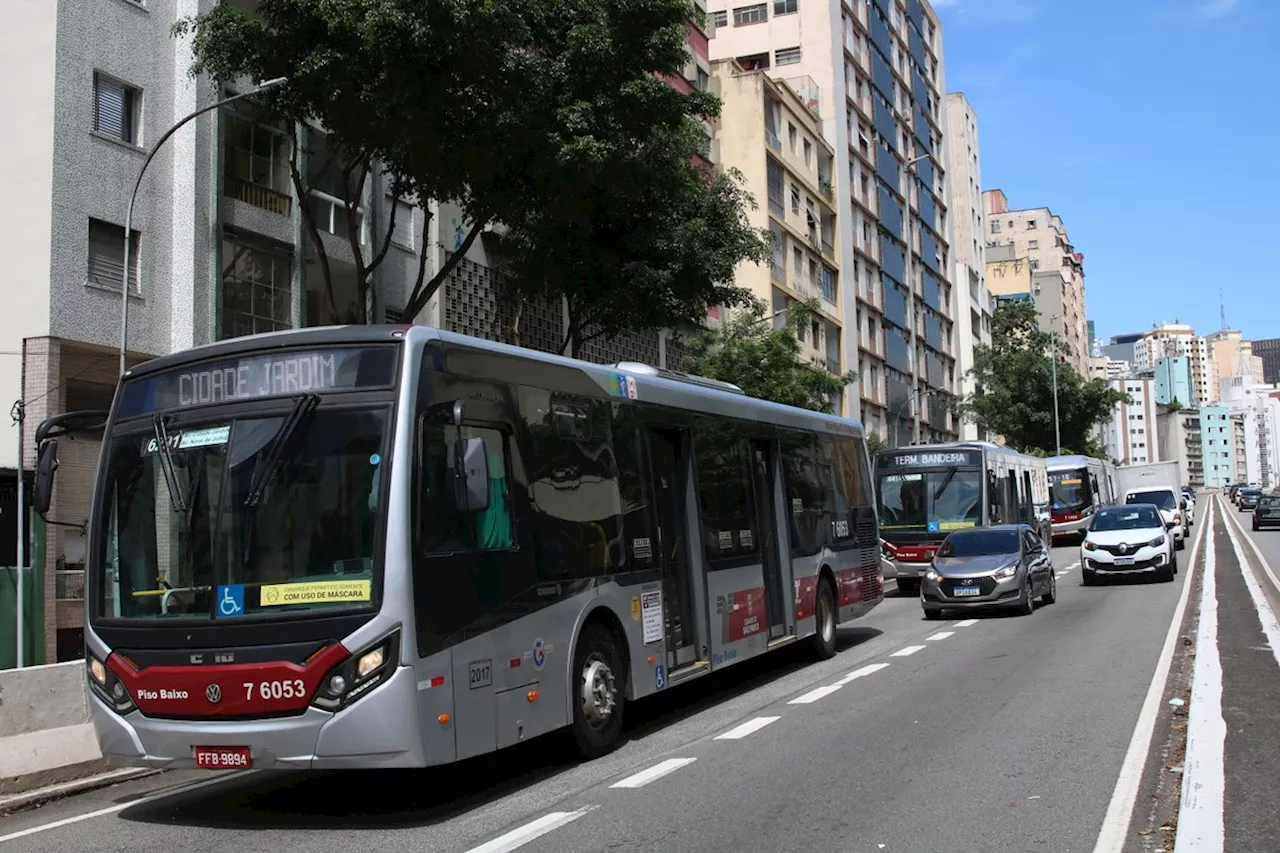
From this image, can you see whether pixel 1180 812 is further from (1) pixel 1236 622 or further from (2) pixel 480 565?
(1) pixel 1236 622

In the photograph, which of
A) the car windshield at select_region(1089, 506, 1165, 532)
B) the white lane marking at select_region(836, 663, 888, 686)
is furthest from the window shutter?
the car windshield at select_region(1089, 506, 1165, 532)

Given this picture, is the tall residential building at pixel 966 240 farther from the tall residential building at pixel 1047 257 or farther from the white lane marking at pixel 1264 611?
the white lane marking at pixel 1264 611

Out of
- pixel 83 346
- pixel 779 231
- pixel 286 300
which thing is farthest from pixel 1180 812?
pixel 779 231

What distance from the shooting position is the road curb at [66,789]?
8887 mm

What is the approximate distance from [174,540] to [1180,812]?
6.07 m

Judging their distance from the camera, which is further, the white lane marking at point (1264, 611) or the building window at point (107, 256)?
the building window at point (107, 256)

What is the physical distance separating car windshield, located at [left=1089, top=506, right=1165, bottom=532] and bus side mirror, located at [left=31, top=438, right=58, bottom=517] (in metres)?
22.6

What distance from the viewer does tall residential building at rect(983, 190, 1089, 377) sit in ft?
444

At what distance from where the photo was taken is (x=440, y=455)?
794 cm

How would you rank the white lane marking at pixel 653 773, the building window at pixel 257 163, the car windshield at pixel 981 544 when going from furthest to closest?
1. the building window at pixel 257 163
2. the car windshield at pixel 981 544
3. the white lane marking at pixel 653 773

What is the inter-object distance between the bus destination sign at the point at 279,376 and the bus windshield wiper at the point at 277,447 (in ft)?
0.54

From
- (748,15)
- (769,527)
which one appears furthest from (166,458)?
(748,15)

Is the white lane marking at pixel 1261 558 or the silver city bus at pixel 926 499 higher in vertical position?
the silver city bus at pixel 926 499

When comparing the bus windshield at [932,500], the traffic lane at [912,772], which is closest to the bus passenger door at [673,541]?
the traffic lane at [912,772]
